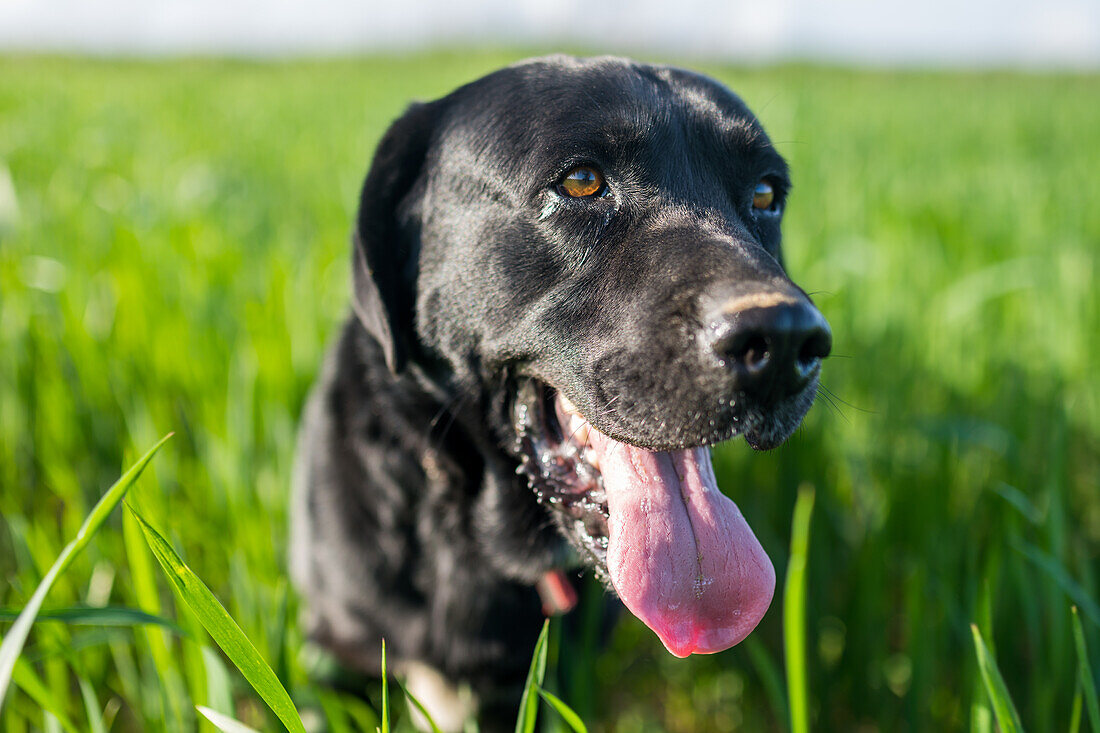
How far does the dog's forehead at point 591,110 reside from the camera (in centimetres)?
132

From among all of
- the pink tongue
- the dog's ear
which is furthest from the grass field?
the dog's ear

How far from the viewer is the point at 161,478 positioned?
1.82 meters

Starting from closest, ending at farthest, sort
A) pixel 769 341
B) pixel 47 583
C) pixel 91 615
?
pixel 47 583, pixel 91 615, pixel 769 341

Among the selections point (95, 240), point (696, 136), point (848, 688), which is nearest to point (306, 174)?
point (95, 240)

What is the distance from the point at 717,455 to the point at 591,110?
1272 millimetres

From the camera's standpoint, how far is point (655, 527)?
123 cm

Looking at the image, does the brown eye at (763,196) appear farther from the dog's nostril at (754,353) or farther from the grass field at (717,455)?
the dog's nostril at (754,353)

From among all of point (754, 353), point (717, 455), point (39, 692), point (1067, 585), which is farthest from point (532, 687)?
point (717, 455)

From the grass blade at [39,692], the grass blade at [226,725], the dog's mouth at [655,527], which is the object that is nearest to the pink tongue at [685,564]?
the dog's mouth at [655,527]

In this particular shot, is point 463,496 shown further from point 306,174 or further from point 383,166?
point 306,174

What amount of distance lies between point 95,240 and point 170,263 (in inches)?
28.8

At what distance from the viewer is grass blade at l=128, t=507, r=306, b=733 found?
776 millimetres

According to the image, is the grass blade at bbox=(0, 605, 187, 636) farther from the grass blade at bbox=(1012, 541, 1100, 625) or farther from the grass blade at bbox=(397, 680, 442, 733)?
the grass blade at bbox=(1012, 541, 1100, 625)

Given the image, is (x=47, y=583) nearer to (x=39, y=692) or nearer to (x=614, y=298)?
(x=39, y=692)
